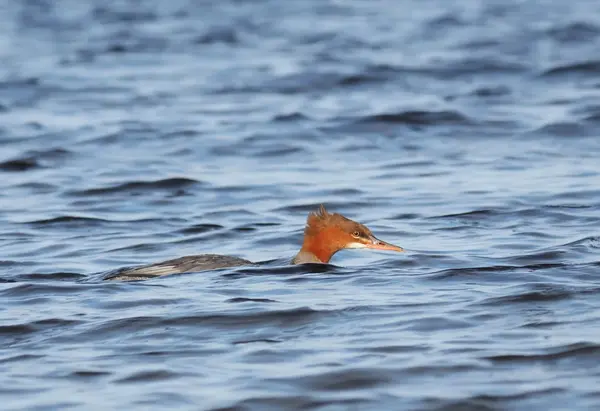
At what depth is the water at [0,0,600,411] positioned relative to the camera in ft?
24.9

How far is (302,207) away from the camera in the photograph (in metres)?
13.8

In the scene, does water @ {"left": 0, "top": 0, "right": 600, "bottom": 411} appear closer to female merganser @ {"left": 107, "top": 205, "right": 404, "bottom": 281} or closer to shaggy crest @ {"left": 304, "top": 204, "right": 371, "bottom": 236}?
female merganser @ {"left": 107, "top": 205, "right": 404, "bottom": 281}

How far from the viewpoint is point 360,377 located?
7469mm

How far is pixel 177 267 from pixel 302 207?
3.59 m

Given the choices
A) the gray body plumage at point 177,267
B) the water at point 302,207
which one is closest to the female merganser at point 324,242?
the gray body plumage at point 177,267

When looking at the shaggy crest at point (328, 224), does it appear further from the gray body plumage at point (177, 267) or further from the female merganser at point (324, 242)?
the gray body plumage at point (177, 267)

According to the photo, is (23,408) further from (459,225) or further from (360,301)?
(459,225)

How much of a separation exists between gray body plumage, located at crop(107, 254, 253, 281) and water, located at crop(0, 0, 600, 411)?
150mm

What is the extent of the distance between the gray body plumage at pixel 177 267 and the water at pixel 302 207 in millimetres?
150

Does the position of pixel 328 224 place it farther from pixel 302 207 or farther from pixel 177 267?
pixel 302 207

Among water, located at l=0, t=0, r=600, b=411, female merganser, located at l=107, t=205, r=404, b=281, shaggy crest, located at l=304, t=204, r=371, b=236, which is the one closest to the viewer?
water, located at l=0, t=0, r=600, b=411

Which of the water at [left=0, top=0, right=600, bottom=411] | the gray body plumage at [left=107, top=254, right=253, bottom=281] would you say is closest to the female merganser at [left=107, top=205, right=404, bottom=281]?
the gray body plumage at [left=107, top=254, right=253, bottom=281]

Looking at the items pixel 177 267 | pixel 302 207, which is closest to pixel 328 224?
pixel 177 267

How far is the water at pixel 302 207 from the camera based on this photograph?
7594mm
